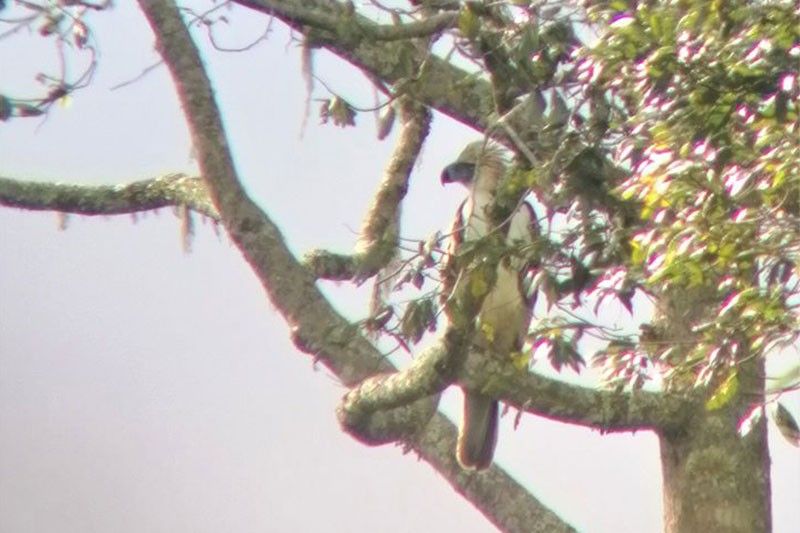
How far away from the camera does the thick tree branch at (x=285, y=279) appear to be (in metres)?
4.19

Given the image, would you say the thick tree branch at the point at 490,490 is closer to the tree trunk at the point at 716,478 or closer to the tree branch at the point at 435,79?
the tree trunk at the point at 716,478

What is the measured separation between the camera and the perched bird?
4.51 metres

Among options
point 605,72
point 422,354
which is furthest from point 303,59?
point 605,72

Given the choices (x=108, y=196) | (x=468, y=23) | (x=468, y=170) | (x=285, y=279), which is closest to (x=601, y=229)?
(x=468, y=23)

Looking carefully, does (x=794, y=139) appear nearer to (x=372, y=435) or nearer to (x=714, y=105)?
(x=714, y=105)

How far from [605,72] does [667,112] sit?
0.16 meters

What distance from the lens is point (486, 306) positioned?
4938 mm

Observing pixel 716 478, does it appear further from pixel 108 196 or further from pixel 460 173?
pixel 108 196

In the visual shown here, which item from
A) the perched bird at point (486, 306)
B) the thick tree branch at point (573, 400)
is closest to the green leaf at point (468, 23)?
the thick tree branch at point (573, 400)

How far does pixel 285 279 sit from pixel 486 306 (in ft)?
2.83

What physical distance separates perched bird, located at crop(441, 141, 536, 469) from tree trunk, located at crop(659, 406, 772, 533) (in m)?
0.53

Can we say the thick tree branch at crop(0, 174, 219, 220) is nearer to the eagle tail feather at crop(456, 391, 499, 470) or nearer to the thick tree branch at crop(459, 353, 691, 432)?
the eagle tail feather at crop(456, 391, 499, 470)

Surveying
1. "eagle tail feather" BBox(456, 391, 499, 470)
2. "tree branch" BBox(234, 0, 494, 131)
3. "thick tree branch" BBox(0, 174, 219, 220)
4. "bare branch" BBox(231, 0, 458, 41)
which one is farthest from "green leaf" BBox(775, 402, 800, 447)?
"thick tree branch" BBox(0, 174, 219, 220)

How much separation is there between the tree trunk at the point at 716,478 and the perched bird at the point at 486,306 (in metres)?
0.53
